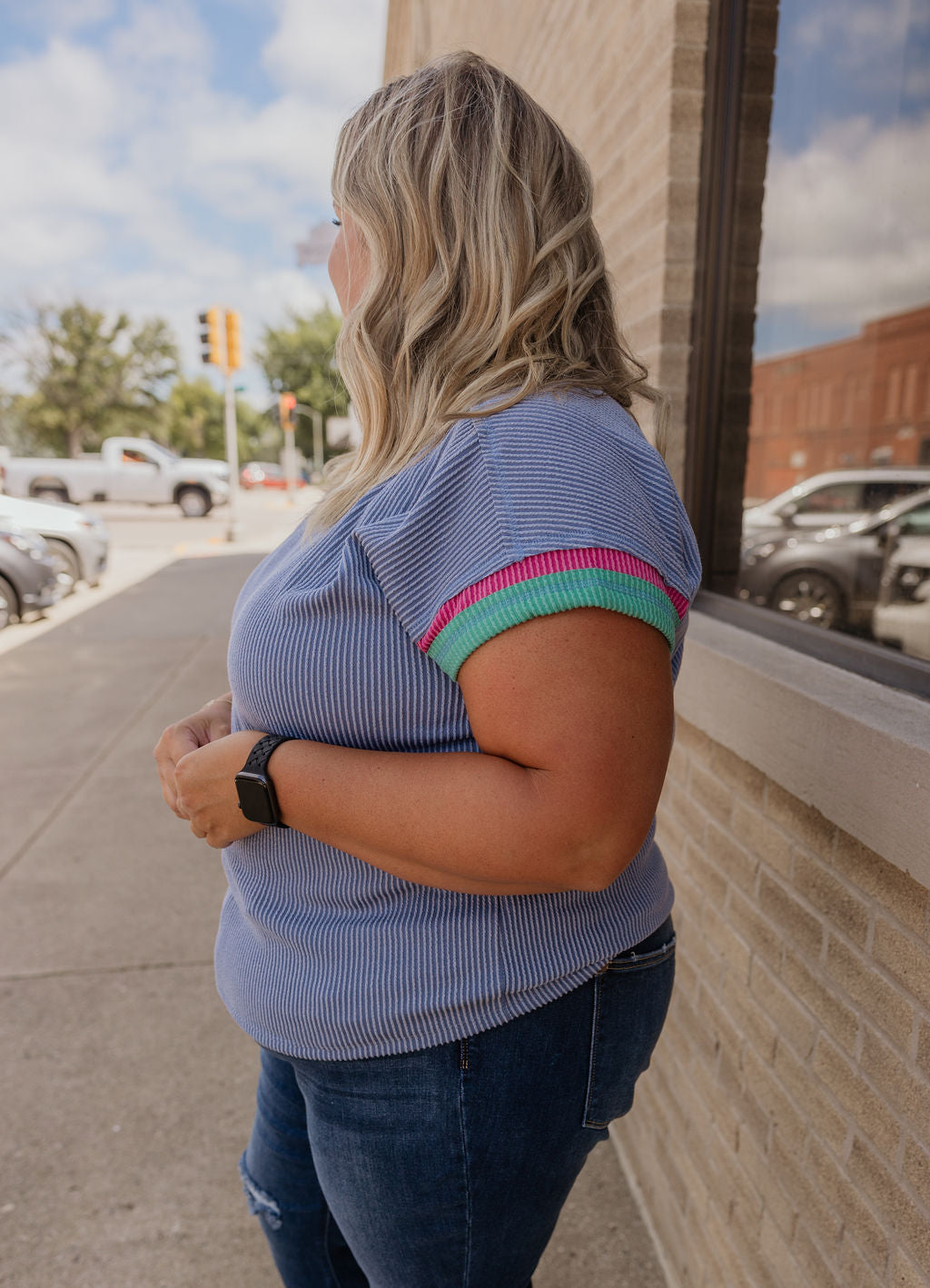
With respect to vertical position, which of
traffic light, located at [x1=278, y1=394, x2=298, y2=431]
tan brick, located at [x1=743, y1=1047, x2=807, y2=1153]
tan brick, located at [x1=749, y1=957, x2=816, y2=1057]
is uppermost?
traffic light, located at [x1=278, y1=394, x2=298, y2=431]

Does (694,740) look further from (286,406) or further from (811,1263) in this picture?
(286,406)

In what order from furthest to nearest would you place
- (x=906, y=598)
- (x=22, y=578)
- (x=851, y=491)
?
1. (x=22, y=578)
2. (x=851, y=491)
3. (x=906, y=598)

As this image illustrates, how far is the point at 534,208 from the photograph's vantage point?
1.04m

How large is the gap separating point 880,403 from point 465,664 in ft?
10.7

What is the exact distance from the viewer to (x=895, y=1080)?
1181 millimetres

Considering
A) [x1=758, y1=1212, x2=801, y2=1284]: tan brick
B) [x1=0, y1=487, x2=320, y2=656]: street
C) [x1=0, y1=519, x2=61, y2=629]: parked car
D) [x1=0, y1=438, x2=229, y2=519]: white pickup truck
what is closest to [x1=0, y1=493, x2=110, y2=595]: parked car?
[x1=0, y1=487, x2=320, y2=656]: street

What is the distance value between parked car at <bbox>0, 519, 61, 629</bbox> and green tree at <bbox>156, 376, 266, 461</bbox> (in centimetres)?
4120

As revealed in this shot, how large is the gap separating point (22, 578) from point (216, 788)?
8.94 meters

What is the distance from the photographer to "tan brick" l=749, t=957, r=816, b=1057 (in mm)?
1439

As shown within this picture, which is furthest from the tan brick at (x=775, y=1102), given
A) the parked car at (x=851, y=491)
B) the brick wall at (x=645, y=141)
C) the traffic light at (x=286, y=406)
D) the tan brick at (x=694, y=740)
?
the traffic light at (x=286, y=406)

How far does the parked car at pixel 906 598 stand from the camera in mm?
2494

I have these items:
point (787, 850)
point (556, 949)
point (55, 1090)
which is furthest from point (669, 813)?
point (55, 1090)

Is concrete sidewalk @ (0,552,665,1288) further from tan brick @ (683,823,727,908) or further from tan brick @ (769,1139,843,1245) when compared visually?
tan brick @ (683,823,727,908)

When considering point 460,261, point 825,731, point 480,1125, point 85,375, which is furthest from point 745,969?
point 85,375
